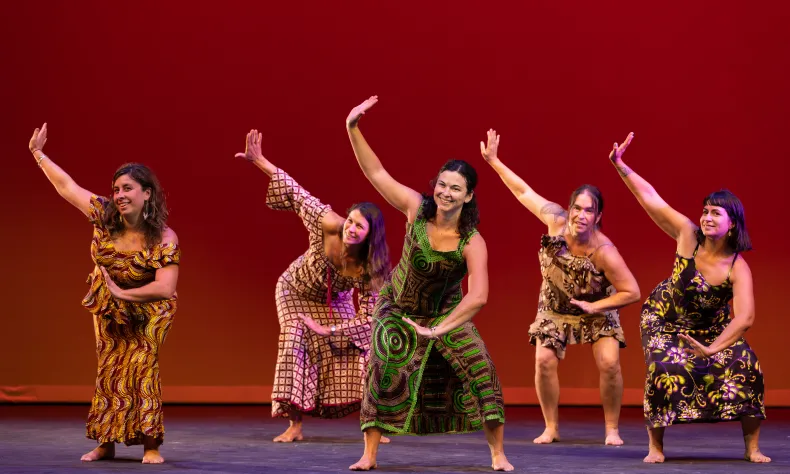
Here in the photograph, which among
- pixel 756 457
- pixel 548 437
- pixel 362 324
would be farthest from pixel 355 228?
pixel 756 457

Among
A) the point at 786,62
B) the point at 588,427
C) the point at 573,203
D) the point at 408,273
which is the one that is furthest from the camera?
the point at 786,62

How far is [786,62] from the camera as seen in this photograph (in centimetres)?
818

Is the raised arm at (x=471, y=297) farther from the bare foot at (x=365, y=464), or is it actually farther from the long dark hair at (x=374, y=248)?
the long dark hair at (x=374, y=248)

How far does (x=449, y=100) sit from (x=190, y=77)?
1.85 meters

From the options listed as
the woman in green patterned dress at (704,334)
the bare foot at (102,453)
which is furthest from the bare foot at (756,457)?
the bare foot at (102,453)

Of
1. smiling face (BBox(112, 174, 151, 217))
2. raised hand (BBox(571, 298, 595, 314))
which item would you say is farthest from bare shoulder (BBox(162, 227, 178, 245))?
raised hand (BBox(571, 298, 595, 314))

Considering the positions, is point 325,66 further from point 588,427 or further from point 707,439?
point 707,439

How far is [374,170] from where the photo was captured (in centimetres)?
468

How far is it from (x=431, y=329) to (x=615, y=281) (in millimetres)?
1616

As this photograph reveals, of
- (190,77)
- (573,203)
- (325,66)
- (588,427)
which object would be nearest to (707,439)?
(588,427)

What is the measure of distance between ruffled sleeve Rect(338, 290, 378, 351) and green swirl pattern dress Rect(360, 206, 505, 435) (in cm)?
137

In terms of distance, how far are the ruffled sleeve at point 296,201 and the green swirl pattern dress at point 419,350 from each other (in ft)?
4.64

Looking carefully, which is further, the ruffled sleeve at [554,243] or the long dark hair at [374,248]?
the ruffled sleeve at [554,243]

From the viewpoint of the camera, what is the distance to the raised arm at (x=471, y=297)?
4.61 meters
